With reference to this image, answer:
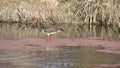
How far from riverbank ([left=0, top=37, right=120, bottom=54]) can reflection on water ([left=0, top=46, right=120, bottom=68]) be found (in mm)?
994

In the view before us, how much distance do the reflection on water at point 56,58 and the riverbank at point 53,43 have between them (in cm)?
99

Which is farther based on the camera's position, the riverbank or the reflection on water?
the riverbank

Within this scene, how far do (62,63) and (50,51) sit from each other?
2.99 m

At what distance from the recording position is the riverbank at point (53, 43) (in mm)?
18609

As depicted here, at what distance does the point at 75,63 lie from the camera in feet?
48.5

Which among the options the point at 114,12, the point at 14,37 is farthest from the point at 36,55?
the point at 114,12

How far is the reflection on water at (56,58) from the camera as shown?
14.3 metres

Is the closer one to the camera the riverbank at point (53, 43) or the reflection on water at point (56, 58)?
the reflection on water at point (56, 58)

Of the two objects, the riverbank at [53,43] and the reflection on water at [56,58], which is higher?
the riverbank at [53,43]

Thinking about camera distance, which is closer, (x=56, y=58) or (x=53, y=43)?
(x=56, y=58)

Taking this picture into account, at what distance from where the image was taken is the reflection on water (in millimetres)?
14312

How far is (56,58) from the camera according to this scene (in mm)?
15773

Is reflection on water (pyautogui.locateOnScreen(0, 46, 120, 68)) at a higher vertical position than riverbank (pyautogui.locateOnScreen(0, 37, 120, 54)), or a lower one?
lower

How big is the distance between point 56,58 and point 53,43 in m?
4.77
